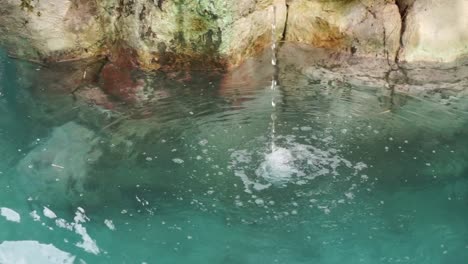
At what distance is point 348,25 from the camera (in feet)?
18.9

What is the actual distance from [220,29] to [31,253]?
104 inches

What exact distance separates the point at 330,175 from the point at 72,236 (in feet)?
6.03

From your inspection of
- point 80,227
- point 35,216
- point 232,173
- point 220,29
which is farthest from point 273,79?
point 35,216

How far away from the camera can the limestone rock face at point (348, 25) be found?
18.6 feet

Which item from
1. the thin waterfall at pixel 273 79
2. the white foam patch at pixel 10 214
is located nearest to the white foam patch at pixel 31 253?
the white foam patch at pixel 10 214

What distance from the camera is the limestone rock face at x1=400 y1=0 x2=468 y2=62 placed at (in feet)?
18.4

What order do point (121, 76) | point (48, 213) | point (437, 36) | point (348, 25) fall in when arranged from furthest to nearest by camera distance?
point (348, 25) < point (437, 36) < point (121, 76) < point (48, 213)

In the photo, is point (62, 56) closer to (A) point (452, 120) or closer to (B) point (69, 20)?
(B) point (69, 20)

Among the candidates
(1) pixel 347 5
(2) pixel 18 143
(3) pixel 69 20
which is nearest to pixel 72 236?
(2) pixel 18 143

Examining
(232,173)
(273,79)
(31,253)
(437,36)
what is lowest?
(31,253)

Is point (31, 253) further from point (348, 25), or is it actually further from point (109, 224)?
point (348, 25)

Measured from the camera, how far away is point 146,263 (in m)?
3.55

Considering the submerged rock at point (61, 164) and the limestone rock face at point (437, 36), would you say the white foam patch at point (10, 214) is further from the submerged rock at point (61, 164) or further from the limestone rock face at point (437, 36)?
the limestone rock face at point (437, 36)

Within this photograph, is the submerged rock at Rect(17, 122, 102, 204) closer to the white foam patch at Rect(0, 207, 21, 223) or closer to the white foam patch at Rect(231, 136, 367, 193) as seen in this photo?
the white foam patch at Rect(0, 207, 21, 223)
